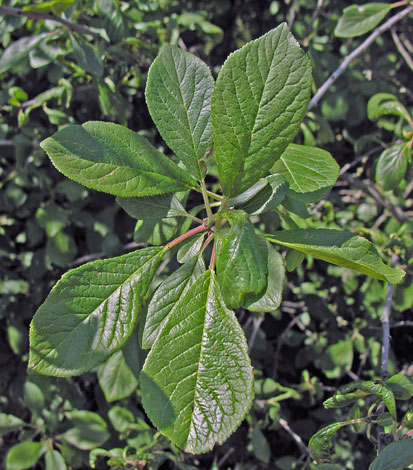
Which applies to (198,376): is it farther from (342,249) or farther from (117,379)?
(117,379)

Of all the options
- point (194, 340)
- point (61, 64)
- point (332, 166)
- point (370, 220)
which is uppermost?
point (61, 64)

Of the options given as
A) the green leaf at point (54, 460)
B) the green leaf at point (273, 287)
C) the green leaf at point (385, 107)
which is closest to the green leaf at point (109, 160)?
the green leaf at point (273, 287)

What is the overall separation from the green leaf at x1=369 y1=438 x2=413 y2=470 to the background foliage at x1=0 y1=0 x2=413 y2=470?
28.6 inches

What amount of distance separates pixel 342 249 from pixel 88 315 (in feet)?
1.62

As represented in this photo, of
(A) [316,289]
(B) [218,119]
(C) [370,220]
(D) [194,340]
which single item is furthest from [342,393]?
(C) [370,220]

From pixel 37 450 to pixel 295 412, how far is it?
3.80 feet

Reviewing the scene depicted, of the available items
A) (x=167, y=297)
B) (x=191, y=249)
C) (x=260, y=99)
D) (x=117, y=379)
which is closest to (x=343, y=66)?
(x=260, y=99)

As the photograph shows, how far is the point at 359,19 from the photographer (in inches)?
68.7

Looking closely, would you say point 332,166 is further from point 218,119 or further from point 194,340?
point 194,340

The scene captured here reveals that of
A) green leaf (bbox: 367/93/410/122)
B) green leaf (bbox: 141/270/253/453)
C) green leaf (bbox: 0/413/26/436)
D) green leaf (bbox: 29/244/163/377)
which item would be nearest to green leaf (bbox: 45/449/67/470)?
green leaf (bbox: 0/413/26/436)

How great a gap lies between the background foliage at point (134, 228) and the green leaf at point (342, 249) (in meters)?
0.74

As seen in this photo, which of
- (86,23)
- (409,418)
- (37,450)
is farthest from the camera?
(86,23)

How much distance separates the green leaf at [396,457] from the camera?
84 cm

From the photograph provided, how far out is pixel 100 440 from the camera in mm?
1715
